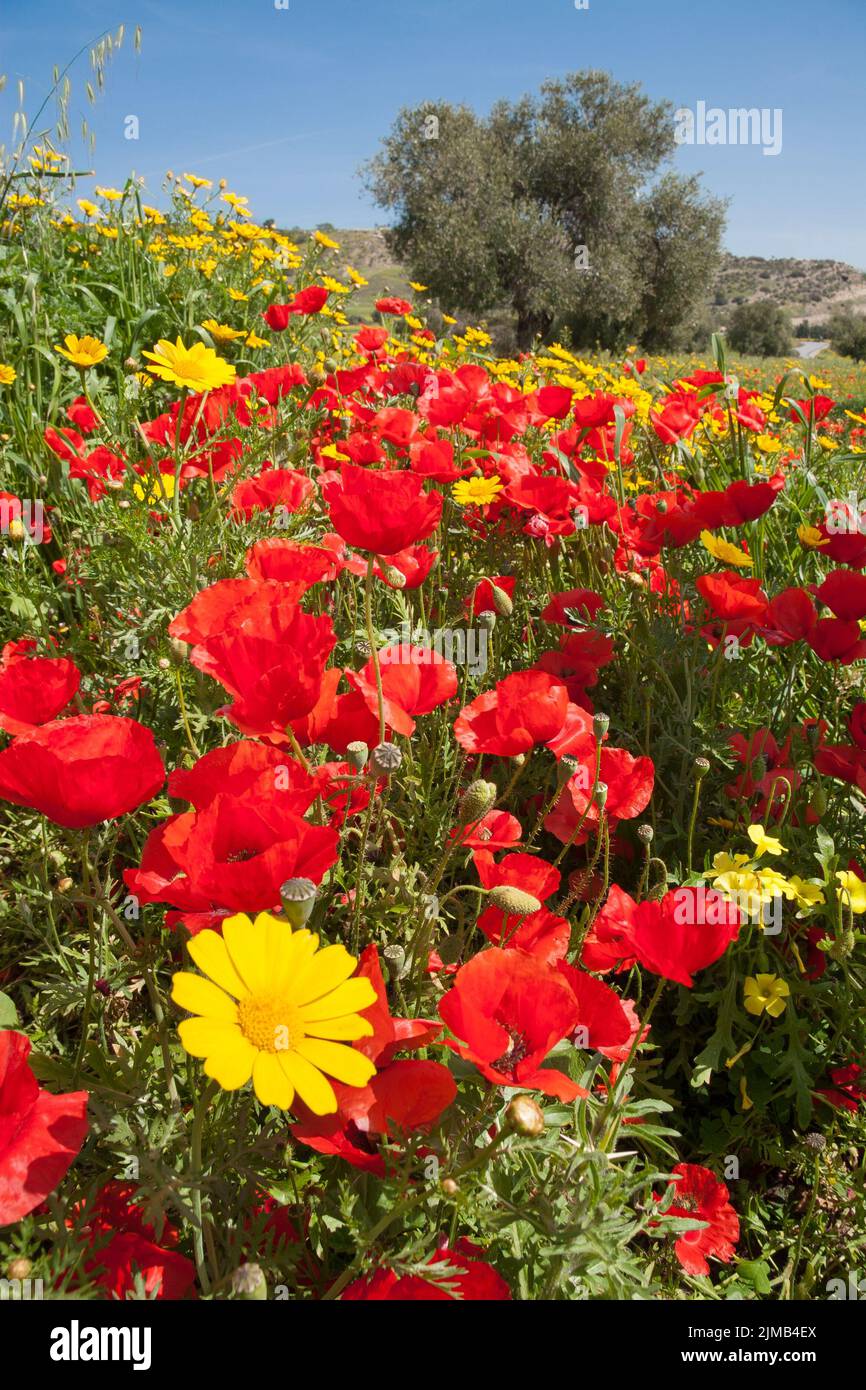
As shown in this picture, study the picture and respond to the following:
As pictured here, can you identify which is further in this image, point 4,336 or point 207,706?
point 4,336

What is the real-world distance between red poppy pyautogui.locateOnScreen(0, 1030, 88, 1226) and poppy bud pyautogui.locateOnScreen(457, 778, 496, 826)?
23.7 inches

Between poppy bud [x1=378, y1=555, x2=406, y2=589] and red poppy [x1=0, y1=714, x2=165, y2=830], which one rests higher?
poppy bud [x1=378, y1=555, x2=406, y2=589]

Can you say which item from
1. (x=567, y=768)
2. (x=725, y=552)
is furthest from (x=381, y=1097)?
(x=725, y=552)

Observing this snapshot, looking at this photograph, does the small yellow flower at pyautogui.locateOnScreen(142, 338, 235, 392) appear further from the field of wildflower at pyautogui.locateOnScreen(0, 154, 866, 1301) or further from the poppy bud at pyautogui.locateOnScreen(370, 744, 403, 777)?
the poppy bud at pyautogui.locateOnScreen(370, 744, 403, 777)

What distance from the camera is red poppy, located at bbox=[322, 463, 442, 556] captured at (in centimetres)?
135

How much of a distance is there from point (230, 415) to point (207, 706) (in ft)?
4.42

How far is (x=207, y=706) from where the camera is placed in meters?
1.56

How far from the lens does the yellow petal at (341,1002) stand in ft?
2.56

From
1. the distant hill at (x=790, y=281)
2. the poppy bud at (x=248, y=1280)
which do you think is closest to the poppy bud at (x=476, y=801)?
the poppy bud at (x=248, y=1280)

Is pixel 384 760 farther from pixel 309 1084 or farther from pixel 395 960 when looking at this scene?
pixel 309 1084

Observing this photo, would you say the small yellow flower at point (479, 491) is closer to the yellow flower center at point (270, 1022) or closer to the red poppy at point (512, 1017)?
the red poppy at point (512, 1017)

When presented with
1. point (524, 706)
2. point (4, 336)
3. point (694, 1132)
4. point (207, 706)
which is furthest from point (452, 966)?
point (4, 336)

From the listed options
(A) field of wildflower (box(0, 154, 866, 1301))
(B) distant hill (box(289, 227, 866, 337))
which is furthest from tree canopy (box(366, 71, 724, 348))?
(B) distant hill (box(289, 227, 866, 337))
